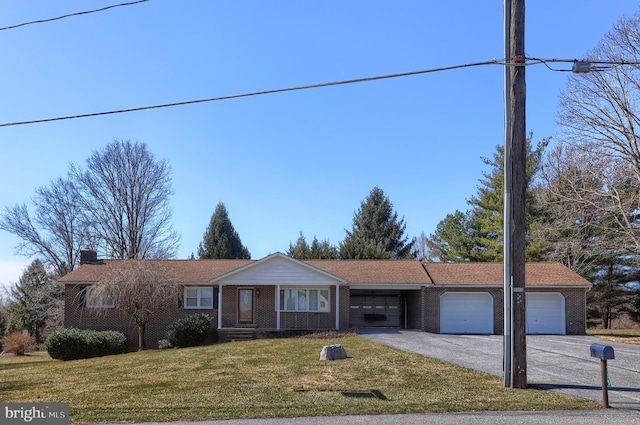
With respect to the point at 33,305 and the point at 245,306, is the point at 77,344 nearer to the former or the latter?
the point at 245,306

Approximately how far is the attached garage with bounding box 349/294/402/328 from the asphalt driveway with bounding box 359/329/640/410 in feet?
27.3

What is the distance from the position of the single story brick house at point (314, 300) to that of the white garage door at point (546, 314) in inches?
1.9

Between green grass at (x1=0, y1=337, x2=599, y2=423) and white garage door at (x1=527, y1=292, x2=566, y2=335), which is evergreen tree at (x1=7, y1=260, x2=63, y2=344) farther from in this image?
white garage door at (x1=527, y1=292, x2=566, y2=335)

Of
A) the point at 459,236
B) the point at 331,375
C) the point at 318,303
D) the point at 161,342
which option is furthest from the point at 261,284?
the point at 459,236

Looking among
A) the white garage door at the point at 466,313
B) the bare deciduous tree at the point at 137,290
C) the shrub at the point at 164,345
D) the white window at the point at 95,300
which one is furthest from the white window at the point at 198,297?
the white garage door at the point at 466,313

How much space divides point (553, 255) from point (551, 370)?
1907 cm

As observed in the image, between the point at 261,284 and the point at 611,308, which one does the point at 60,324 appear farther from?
the point at 611,308

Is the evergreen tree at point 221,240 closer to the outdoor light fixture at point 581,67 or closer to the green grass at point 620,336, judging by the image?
the green grass at point 620,336

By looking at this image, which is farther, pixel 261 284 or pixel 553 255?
pixel 553 255

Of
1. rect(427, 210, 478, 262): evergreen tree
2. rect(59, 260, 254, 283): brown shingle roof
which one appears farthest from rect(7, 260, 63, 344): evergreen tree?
rect(427, 210, 478, 262): evergreen tree

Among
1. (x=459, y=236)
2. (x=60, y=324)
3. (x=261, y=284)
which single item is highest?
(x=459, y=236)

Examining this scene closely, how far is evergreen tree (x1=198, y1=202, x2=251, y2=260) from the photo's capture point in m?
53.2

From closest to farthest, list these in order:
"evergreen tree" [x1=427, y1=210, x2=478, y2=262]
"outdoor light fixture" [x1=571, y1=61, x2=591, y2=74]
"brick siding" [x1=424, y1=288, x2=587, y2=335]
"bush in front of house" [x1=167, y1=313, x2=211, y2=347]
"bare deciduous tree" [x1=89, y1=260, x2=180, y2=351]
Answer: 1. "outdoor light fixture" [x1=571, y1=61, x2=591, y2=74]
2. "bare deciduous tree" [x1=89, y1=260, x2=180, y2=351]
3. "bush in front of house" [x1=167, y1=313, x2=211, y2=347]
4. "brick siding" [x1=424, y1=288, x2=587, y2=335]
5. "evergreen tree" [x1=427, y1=210, x2=478, y2=262]

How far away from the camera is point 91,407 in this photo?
1005cm
